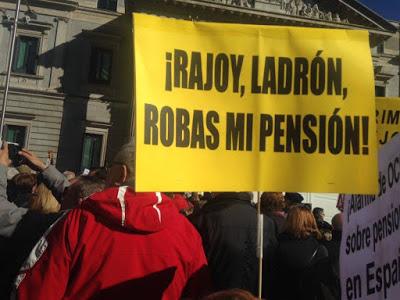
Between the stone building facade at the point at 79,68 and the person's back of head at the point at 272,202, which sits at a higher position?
the stone building facade at the point at 79,68

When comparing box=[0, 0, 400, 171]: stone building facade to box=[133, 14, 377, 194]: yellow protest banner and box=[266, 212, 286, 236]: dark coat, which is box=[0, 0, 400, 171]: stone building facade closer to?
box=[266, 212, 286, 236]: dark coat

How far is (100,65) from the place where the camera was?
90.9 feet

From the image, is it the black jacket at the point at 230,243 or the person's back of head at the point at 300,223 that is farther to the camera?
the person's back of head at the point at 300,223

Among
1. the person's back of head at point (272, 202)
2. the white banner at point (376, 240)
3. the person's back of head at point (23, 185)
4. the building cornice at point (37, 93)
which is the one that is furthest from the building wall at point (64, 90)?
the white banner at point (376, 240)

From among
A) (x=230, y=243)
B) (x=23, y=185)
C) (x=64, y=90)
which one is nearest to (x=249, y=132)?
(x=230, y=243)

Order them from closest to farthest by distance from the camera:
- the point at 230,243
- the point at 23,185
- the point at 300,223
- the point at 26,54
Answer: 1. the point at 230,243
2. the point at 300,223
3. the point at 23,185
4. the point at 26,54

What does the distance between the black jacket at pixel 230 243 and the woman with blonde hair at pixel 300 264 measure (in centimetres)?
29

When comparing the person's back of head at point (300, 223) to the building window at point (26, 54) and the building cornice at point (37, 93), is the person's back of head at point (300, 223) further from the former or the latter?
the building window at point (26, 54)

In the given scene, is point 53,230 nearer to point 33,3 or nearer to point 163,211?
point 163,211

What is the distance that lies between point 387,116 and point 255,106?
294 cm

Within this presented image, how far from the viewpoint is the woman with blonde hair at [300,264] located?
350 cm

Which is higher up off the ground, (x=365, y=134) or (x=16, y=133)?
(x=16, y=133)

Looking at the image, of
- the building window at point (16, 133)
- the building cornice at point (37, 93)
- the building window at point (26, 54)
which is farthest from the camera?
the building window at point (26, 54)

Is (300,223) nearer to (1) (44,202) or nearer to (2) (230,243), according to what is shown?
(2) (230,243)
